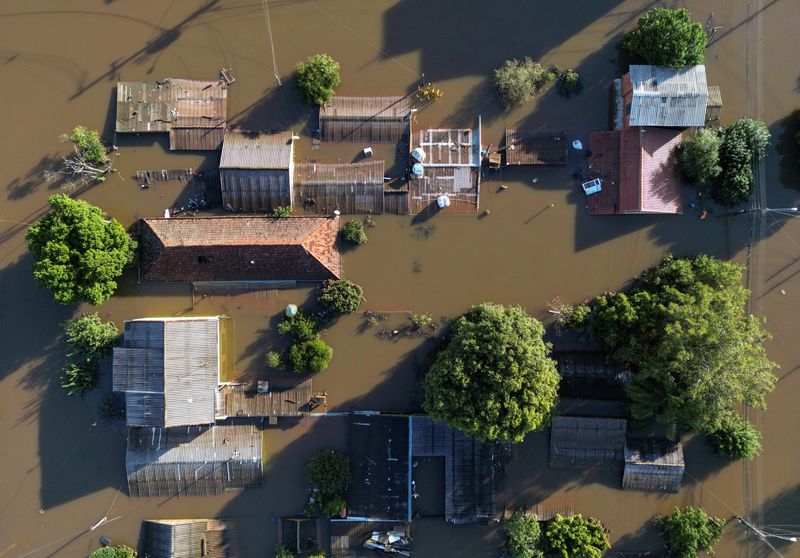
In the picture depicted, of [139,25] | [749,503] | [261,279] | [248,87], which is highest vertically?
[139,25]

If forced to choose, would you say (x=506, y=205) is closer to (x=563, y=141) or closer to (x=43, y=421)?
(x=563, y=141)

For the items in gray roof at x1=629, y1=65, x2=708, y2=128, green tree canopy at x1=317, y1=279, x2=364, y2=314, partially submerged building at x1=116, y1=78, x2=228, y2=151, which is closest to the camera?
gray roof at x1=629, y1=65, x2=708, y2=128

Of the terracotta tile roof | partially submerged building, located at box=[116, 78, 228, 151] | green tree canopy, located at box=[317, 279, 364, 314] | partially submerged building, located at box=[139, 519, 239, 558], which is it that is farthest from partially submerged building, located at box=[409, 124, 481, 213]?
partially submerged building, located at box=[139, 519, 239, 558]

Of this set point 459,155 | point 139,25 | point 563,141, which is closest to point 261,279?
point 459,155

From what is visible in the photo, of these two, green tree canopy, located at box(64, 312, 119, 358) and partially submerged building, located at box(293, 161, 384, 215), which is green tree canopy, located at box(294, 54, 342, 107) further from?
green tree canopy, located at box(64, 312, 119, 358)

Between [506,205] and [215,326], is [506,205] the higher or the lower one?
the higher one

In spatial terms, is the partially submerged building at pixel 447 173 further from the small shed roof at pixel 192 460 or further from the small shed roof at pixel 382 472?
the small shed roof at pixel 192 460

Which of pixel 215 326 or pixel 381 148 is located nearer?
pixel 215 326
